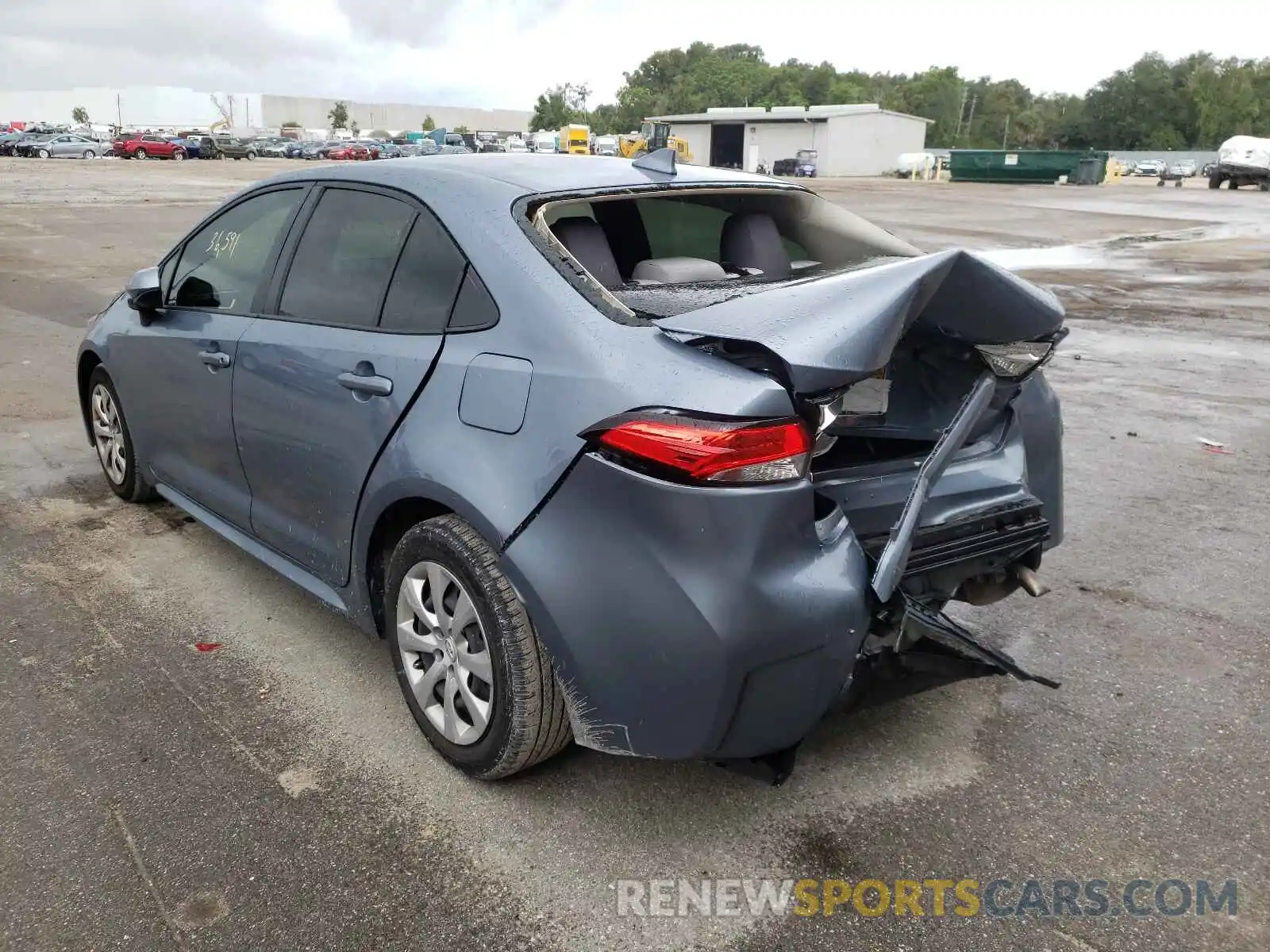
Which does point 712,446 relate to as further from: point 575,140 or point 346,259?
point 575,140

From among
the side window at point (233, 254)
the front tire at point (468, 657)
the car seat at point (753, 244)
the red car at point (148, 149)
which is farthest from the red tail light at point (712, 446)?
the red car at point (148, 149)

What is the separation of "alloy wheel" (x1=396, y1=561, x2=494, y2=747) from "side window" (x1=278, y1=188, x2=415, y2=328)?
863 mm

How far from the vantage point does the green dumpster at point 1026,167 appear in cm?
5488

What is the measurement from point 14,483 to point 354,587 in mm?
3235

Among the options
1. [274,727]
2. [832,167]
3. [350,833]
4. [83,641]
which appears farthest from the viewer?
[832,167]

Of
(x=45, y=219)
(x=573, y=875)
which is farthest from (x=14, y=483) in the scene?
(x=45, y=219)

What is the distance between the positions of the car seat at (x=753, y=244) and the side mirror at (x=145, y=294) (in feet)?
7.64

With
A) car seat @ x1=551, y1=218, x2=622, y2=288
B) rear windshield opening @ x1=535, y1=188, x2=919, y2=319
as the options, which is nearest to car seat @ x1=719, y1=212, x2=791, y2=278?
rear windshield opening @ x1=535, y1=188, x2=919, y2=319

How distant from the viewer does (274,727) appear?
10.2 ft

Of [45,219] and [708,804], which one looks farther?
[45,219]

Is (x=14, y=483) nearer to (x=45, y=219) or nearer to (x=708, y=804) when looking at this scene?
(x=708, y=804)

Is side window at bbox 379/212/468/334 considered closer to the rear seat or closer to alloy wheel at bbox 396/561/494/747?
the rear seat

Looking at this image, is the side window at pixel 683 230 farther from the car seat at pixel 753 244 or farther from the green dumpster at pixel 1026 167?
the green dumpster at pixel 1026 167

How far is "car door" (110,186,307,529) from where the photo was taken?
3.68 m
